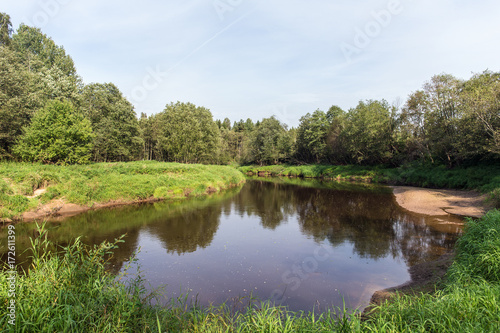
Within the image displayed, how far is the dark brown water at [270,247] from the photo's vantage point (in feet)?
26.4

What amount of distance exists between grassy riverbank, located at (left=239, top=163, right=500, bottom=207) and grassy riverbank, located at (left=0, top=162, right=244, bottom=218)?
24.7 metres

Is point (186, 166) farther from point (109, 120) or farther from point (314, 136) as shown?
point (314, 136)

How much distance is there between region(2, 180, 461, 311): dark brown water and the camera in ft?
26.4

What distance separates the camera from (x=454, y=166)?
101ft

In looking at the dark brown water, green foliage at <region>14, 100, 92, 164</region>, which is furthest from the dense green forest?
the dark brown water

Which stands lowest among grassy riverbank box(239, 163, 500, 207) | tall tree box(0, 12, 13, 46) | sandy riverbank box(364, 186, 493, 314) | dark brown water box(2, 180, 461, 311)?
dark brown water box(2, 180, 461, 311)

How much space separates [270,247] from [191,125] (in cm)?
3390

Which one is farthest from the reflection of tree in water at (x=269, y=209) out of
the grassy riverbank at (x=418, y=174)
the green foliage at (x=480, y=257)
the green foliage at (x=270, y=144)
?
the green foliage at (x=270, y=144)

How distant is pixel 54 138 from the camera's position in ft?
69.2

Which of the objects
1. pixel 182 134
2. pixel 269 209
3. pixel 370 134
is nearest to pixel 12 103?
pixel 182 134

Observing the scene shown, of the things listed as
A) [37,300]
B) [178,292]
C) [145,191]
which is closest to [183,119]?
[145,191]

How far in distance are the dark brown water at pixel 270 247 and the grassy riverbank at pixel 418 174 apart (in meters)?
8.43

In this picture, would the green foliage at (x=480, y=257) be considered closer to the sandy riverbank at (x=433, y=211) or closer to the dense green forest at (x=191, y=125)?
the sandy riverbank at (x=433, y=211)

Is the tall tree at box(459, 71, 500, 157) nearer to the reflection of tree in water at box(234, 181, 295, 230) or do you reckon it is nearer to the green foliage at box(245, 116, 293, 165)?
the reflection of tree in water at box(234, 181, 295, 230)
